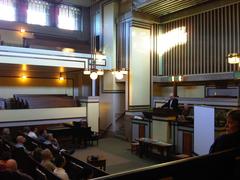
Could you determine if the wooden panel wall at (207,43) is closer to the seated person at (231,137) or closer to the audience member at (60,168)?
the audience member at (60,168)

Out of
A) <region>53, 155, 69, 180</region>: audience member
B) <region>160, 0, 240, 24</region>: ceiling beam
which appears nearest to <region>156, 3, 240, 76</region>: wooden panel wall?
<region>160, 0, 240, 24</region>: ceiling beam

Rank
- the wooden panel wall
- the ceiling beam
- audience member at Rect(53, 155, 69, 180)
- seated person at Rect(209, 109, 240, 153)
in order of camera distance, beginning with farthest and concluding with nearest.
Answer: the ceiling beam
the wooden panel wall
audience member at Rect(53, 155, 69, 180)
seated person at Rect(209, 109, 240, 153)

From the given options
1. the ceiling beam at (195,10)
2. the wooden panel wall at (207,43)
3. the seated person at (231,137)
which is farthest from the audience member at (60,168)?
the ceiling beam at (195,10)

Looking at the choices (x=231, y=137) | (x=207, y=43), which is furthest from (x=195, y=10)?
(x=231, y=137)

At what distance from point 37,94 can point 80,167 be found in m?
9.15

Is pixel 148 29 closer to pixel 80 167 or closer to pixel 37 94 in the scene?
pixel 37 94

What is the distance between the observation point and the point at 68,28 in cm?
1365

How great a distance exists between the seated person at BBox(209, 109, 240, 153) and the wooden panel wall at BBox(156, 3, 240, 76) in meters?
7.23

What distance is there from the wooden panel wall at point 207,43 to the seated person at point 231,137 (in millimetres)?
7231

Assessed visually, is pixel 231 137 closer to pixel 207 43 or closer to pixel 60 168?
pixel 60 168

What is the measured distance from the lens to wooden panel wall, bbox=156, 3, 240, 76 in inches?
360

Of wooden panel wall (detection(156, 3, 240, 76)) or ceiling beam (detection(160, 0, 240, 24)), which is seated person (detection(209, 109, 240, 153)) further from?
ceiling beam (detection(160, 0, 240, 24))

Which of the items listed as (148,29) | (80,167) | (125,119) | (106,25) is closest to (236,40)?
(148,29)

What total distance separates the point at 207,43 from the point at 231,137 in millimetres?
8509
